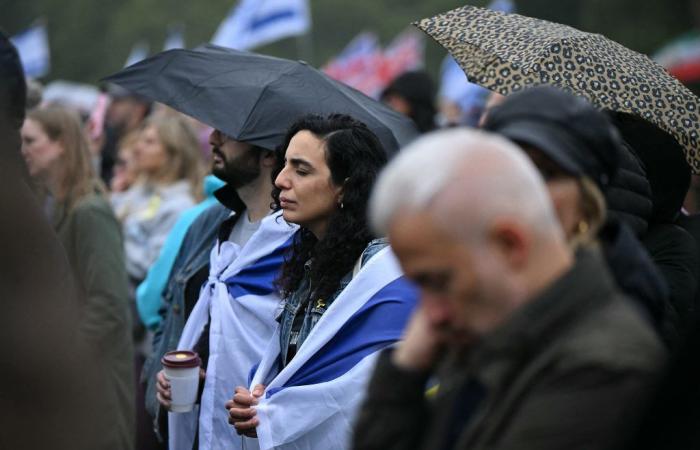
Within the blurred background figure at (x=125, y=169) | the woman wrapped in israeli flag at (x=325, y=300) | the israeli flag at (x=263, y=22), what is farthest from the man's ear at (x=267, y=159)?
the israeli flag at (x=263, y=22)

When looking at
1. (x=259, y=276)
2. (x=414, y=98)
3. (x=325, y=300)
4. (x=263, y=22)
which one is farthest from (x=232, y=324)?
(x=263, y=22)

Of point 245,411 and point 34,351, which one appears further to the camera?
point 245,411

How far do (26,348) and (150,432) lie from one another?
4253 mm

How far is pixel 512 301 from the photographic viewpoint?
1.95 metres

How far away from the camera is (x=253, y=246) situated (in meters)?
4.62

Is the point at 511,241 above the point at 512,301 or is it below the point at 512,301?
above

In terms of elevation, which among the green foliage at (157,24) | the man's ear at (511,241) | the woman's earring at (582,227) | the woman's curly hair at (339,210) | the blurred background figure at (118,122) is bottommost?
the green foliage at (157,24)

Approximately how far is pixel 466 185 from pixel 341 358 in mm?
1966

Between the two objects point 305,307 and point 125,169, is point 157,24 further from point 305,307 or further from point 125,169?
point 305,307

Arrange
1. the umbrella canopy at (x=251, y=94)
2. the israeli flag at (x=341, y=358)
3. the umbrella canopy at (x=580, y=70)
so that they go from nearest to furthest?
the israeli flag at (x=341, y=358) < the umbrella canopy at (x=580, y=70) < the umbrella canopy at (x=251, y=94)

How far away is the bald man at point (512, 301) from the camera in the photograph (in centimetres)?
189

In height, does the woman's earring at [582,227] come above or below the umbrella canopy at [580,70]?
above

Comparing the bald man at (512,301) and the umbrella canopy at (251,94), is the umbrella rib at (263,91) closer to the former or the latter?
the umbrella canopy at (251,94)

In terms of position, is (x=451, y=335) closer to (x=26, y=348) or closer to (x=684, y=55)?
(x=26, y=348)
